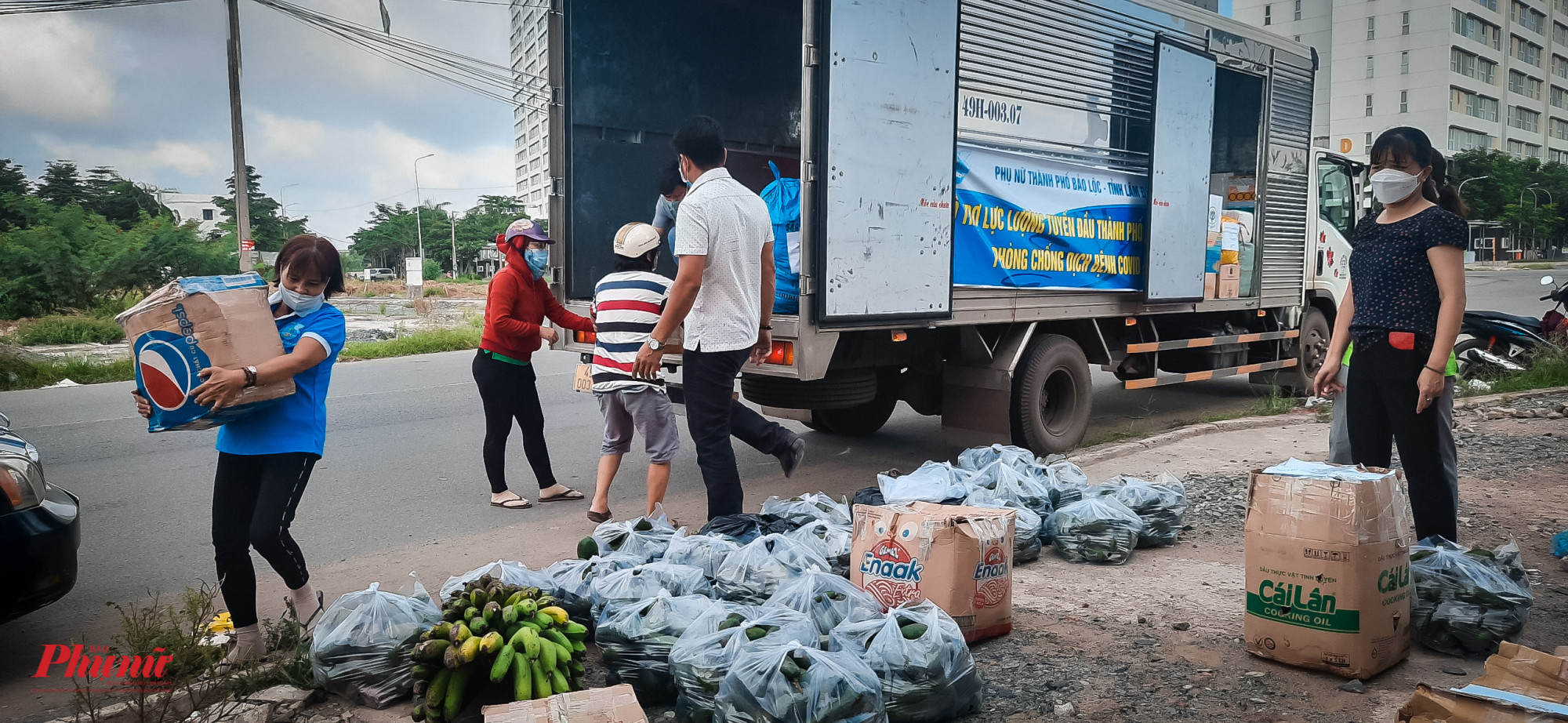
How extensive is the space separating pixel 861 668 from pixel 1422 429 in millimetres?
2311

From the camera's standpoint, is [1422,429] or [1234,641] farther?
[1422,429]

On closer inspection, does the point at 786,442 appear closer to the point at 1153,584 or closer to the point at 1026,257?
the point at 1153,584

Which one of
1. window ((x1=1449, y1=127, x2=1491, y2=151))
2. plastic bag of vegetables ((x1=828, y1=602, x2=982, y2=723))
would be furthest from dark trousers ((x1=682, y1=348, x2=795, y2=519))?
window ((x1=1449, y1=127, x2=1491, y2=151))

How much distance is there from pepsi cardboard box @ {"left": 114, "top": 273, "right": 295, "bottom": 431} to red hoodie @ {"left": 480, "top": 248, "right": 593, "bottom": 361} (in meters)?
2.29

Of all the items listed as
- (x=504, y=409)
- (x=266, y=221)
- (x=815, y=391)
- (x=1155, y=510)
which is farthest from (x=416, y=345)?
(x=266, y=221)

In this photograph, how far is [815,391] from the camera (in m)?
5.96

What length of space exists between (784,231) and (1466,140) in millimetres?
80639

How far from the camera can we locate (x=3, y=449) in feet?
11.2

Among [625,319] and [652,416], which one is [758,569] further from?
[625,319]

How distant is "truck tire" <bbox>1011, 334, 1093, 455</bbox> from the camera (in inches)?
260

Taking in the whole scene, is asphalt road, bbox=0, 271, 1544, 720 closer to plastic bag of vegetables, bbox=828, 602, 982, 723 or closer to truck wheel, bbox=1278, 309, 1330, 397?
truck wheel, bbox=1278, 309, 1330, 397

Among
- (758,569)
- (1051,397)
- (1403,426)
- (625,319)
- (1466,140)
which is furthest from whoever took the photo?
(1466,140)

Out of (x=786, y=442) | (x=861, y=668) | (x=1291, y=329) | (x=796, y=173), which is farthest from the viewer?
(x=1291, y=329)

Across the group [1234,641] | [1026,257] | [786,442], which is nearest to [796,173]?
[1026,257]
